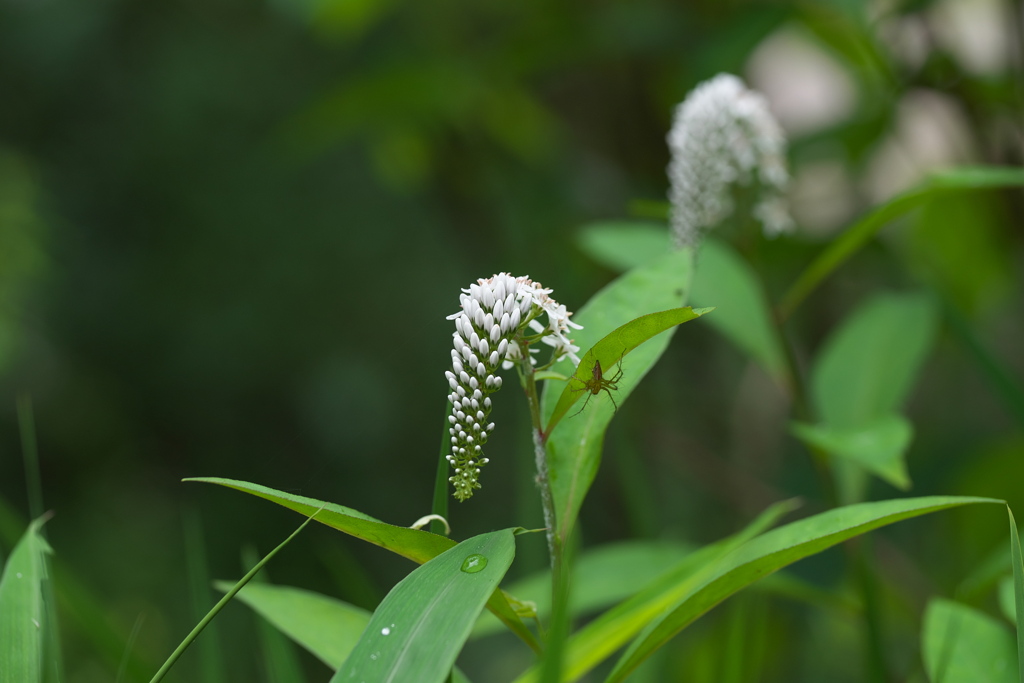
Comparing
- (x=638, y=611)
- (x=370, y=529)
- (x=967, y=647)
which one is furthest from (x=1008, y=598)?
(x=370, y=529)

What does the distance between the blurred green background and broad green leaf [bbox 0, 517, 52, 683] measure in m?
0.13

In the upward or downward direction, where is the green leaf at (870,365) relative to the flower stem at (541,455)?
upward

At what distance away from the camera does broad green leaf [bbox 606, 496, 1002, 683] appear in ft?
1.42

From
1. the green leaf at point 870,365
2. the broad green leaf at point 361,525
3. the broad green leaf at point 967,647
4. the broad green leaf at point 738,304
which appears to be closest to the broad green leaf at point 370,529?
the broad green leaf at point 361,525

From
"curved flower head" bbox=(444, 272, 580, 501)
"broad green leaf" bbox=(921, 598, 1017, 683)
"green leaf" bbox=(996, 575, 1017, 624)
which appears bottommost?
"broad green leaf" bbox=(921, 598, 1017, 683)

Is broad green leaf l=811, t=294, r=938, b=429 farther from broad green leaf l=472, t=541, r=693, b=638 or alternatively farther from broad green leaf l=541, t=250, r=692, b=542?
broad green leaf l=541, t=250, r=692, b=542

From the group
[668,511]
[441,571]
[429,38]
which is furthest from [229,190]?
[441,571]

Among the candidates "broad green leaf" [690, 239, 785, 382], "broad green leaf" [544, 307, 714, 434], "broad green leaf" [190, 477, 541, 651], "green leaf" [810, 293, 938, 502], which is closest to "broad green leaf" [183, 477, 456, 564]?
"broad green leaf" [190, 477, 541, 651]

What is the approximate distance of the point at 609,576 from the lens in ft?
2.76

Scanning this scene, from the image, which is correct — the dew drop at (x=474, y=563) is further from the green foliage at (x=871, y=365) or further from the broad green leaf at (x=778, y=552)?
the green foliage at (x=871, y=365)

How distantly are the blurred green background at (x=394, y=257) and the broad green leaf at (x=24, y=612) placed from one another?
0.13 m

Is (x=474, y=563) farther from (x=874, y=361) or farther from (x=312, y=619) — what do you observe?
(x=874, y=361)

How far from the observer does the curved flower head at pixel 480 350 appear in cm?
41

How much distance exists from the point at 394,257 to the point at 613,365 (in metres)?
3.28
